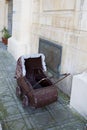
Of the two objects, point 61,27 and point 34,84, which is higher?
point 61,27

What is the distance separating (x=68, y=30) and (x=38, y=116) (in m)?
1.59

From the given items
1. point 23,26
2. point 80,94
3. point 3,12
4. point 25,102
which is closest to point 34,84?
point 25,102

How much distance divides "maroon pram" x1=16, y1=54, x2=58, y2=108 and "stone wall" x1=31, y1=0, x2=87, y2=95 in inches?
18.9

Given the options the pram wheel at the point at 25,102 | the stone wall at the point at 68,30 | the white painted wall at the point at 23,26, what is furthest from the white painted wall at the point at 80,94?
the white painted wall at the point at 23,26

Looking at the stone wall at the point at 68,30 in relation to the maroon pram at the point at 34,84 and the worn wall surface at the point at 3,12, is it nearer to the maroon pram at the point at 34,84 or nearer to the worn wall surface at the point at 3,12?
the maroon pram at the point at 34,84

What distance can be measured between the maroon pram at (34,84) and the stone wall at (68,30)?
479 mm

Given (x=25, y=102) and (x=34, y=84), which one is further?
(x=34, y=84)

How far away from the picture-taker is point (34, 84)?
3.36 metres

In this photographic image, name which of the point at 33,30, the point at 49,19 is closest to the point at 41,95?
the point at 49,19

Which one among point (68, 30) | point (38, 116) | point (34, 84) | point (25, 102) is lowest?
point (38, 116)

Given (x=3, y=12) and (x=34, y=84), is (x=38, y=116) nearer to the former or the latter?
(x=34, y=84)

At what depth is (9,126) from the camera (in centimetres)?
256

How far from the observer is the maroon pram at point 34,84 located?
2.89 meters

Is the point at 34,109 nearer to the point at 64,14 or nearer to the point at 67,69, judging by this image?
the point at 67,69
